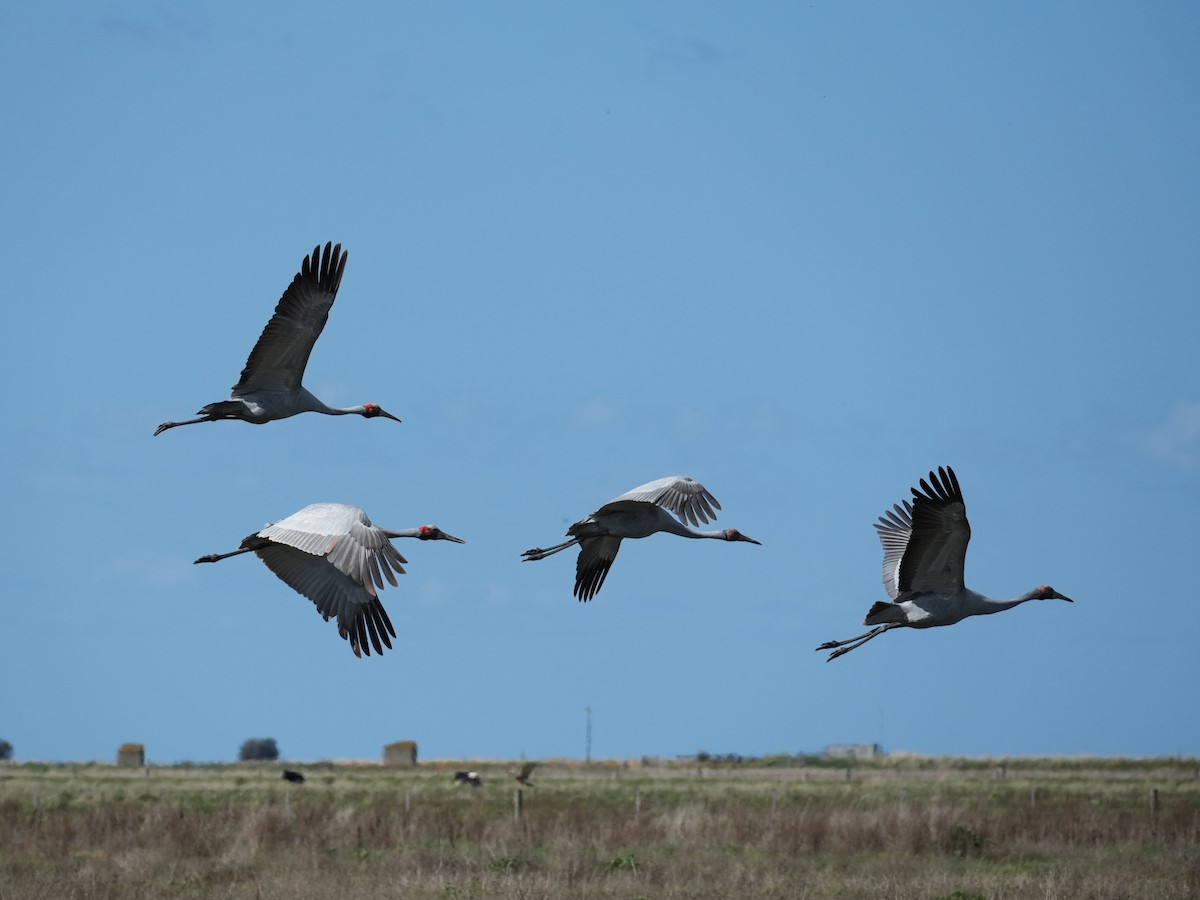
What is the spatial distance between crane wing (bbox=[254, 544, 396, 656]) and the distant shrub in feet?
253

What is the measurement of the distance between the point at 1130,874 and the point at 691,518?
8.93 meters

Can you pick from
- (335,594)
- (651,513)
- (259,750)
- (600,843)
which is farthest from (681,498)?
(259,750)

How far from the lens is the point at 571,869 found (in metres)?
21.7

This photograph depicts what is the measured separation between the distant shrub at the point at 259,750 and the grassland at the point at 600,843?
2078 inches

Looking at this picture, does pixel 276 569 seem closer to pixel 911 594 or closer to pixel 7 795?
pixel 911 594

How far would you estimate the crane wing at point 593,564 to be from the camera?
1780 cm

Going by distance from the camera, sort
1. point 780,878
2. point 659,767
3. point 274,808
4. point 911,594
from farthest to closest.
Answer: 1. point 659,767
2. point 274,808
3. point 780,878
4. point 911,594

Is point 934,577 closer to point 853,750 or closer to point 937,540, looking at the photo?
point 937,540

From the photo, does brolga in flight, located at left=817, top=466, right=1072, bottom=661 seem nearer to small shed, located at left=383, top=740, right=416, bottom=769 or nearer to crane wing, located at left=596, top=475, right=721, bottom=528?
crane wing, located at left=596, top=475, right=721, bottom=528

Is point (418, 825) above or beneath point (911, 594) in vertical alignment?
beneath

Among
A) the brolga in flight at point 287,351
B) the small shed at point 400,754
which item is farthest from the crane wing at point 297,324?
the small shed at point 400,754

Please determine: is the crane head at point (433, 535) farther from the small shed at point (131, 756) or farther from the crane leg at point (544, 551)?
the small shed at point (131, 756)

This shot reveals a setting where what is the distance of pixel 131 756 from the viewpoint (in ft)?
183

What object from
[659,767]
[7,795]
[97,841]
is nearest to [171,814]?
[97,841]
